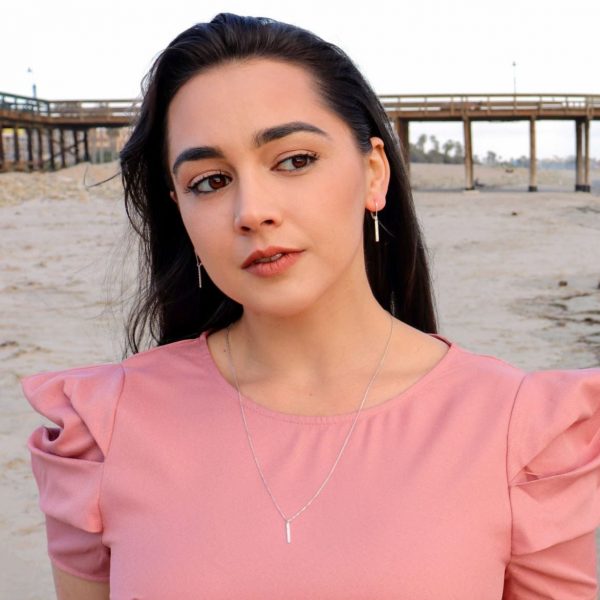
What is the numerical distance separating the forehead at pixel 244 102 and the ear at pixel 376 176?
0.52 ft

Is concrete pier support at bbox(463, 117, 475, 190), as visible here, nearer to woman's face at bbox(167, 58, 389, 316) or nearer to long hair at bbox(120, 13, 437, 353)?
long hair at bbox(120, 13, 437, 353)

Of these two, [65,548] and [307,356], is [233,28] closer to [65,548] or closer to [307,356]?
[307,356]

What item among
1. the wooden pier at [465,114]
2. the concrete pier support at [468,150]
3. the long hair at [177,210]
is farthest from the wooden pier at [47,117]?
the long hair at [177,210]

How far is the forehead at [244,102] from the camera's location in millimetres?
1829

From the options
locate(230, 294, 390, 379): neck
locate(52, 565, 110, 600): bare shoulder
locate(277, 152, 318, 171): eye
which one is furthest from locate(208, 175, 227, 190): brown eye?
locate(52, 565, 110, 600): bare shoulder

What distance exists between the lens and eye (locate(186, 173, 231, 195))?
1.89 metres

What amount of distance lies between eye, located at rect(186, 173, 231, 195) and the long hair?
0.21 meters

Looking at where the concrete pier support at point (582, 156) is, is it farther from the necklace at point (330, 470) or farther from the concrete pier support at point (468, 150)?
the necklace at point (330, 470)

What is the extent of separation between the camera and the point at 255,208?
1760 mm

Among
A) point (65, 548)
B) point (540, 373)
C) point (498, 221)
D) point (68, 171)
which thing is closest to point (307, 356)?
point (540, 373)

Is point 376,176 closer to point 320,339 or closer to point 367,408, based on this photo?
point 320,339

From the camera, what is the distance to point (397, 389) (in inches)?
74.9

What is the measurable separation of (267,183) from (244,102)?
0.54 feet

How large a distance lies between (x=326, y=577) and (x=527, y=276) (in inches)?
322
